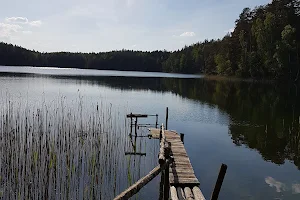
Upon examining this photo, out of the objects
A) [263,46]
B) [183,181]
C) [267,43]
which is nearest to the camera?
[183,181]

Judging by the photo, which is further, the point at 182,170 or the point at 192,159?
the point at 192,159

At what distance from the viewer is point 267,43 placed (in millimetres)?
71375

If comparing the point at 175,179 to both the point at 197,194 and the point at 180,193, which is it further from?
the point at 197,194

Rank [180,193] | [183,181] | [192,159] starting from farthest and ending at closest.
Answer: [192,159] → [183,181] → [180,193]

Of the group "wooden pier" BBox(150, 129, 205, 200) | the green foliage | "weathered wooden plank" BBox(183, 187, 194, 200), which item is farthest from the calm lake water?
the green foliage

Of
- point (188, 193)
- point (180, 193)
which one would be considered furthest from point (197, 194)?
point (180, 193)

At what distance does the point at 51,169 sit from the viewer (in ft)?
39.5

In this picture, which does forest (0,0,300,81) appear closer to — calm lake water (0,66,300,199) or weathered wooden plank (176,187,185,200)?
calm lake water (0,66,300,199)

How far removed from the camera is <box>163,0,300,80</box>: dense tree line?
69062 millimetres

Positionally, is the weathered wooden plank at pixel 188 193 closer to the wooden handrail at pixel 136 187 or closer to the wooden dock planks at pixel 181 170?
the wooden dock planks at pixel 181 170

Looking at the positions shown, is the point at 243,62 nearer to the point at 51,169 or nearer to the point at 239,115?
the point at 239,115

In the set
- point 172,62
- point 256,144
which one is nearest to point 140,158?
point 256,144

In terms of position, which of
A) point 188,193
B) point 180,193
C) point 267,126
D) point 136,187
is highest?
point 136,187

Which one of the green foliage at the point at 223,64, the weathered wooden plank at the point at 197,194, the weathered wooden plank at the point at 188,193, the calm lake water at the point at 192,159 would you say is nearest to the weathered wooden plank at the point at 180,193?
the weathered wooden plank at the point at 188,193
